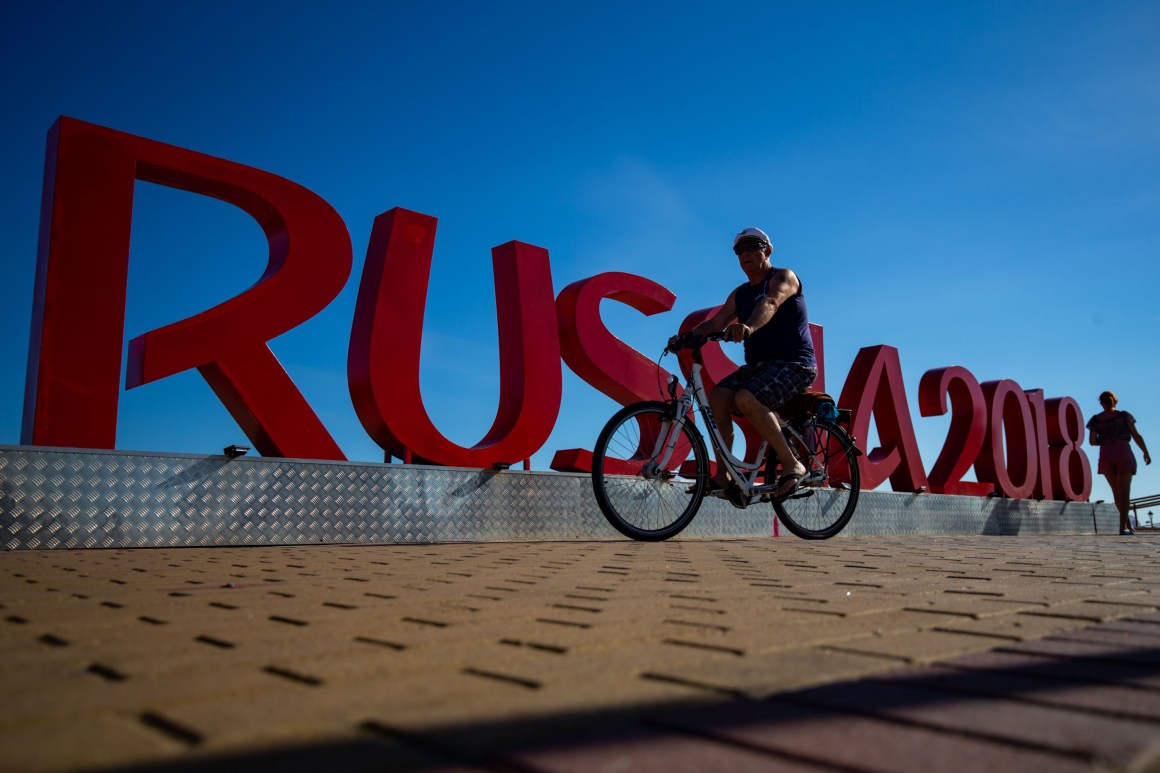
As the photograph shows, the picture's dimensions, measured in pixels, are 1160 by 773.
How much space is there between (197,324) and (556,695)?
5.25m

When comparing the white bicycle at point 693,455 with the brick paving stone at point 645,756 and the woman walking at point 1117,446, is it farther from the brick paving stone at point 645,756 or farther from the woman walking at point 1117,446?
the woman walking at point 1117,446

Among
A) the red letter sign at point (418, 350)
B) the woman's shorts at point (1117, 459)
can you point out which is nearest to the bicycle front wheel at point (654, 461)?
the red letter sign at point (418, 350)

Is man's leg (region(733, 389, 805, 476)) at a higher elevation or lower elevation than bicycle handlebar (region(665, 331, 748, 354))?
lower

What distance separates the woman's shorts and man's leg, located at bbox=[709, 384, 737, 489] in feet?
27.6

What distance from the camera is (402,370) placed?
264 inches

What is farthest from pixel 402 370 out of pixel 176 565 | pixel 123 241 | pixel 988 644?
pixel 988 644

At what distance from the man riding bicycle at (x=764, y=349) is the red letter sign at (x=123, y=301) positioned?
2.99m

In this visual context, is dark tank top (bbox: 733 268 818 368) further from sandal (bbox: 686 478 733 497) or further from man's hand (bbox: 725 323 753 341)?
sandal (bbox: 686 478 733 497)

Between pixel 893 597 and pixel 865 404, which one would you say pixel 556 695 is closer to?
pixel 893 597

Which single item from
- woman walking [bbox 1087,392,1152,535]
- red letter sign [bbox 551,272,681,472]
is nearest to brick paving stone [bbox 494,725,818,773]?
red letter sign [bbox 551,272,681,472]

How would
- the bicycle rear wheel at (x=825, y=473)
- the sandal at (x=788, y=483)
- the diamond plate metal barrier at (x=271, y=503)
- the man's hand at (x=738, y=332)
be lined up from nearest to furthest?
1. the diamond plate metal barrier at (x=271, y=503)
2. the man's hand at (x=738, y=332)
3. the sandal at (x=788, y=483)
4. the bicycle rear wheel at (x=825, y=473)

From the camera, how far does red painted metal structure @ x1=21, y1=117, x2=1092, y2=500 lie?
5.15 metres

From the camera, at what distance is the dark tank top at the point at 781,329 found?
538cm

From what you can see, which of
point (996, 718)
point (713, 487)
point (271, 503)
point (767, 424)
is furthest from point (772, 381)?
point (996, 718)
